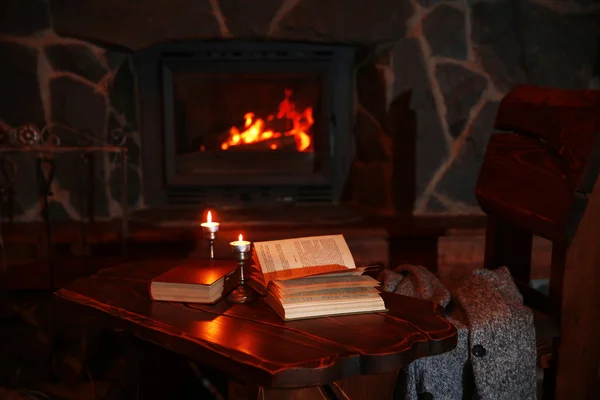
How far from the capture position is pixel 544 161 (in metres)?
1.45

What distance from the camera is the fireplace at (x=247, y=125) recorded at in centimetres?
257

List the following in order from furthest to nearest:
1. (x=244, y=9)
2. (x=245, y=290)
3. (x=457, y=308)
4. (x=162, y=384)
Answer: (x=244, y=9) → (x=162, y=384) → (x=457, y=308) → (x=245, y=290)

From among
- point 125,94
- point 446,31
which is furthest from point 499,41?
point 125,94

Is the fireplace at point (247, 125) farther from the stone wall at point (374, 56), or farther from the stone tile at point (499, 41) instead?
the stone tile at point (499, 41)

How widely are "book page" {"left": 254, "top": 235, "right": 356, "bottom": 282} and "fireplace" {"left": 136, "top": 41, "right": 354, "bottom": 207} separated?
1.29 meters

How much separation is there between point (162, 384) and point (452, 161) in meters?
1.38

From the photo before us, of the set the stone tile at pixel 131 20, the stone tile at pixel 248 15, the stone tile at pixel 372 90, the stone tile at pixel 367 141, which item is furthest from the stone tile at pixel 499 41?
the stone tile at pixel 131 20

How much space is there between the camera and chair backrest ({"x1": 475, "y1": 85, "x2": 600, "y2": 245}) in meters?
1.30

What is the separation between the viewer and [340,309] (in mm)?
1167

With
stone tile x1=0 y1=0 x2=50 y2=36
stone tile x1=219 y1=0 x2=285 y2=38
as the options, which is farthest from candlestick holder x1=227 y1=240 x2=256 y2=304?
stone tile x1=0 y1=0 x2=50 y2=36

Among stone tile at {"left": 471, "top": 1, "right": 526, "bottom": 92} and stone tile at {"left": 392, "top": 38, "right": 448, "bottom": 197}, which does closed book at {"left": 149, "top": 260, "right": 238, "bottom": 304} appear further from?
stone tile at {"left": 471, "top": 1, "right": 526, "bottom": 92}

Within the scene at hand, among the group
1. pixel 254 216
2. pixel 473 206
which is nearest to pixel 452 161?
pixel 473 206

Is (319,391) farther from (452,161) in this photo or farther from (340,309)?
(452,161)

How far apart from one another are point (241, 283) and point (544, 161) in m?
0.75
